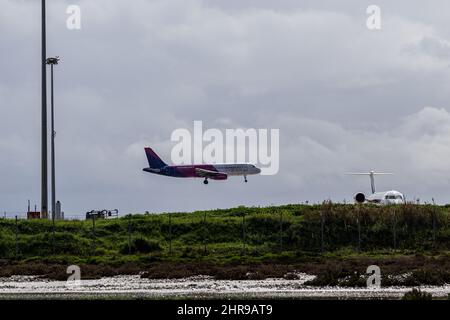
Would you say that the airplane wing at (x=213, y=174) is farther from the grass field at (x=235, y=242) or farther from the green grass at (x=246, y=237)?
the green grass at (x=246, y=237)

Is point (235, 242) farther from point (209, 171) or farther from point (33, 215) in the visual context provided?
point (209, 171)

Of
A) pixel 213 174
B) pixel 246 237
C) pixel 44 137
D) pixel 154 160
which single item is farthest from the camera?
pixel 154 160

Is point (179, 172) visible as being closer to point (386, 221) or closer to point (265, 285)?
point (386, 221)

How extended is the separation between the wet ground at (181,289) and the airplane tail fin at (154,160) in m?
89.7

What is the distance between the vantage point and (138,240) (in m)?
67.5

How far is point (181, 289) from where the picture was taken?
141 ft

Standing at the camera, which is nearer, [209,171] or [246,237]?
[246,237]

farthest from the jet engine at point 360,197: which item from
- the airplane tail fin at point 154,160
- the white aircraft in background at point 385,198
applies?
the airplane tail fin at point 154,160

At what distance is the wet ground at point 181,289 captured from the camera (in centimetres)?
3594

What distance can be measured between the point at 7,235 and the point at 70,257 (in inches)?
345

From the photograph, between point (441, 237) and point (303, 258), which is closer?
point (303, 258)

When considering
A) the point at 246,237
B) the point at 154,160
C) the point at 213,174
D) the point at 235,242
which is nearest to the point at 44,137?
the point at 235,242

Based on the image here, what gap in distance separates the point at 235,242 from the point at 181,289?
88.9 ft
